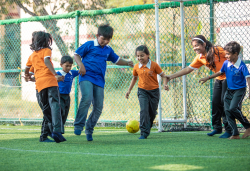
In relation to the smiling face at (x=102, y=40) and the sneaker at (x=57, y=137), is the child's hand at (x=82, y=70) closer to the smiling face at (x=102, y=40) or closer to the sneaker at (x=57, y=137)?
the smiling face at (x=102, y=40)

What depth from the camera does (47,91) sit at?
4832 mm

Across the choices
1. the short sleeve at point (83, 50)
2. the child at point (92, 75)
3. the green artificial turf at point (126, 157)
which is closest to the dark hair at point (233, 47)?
the green artificial turf at point (126, 157)

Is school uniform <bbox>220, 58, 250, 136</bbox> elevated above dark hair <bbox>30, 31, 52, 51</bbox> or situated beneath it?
situated beneath

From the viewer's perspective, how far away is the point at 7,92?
9602 mm

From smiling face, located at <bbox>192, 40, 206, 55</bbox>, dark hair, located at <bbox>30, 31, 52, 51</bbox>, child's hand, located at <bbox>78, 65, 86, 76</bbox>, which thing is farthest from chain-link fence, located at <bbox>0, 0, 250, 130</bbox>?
dark hair, located at <bbox>30, 31, 52, 51</bbox>

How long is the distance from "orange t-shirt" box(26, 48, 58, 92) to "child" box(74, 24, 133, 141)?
483 millimetres

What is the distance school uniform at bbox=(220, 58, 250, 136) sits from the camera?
509 cm

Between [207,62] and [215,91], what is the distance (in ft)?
1.66

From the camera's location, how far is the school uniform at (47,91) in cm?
476

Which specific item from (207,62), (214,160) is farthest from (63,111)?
(214,160)

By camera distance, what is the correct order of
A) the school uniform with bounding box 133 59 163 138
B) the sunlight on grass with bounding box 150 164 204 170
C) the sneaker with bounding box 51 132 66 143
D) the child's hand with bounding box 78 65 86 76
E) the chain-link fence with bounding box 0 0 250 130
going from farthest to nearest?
the chain-link fence with bounding box 0 0 250 130, the school uniform with bounding box 133 59 163 138, the child's hand with bounding box 78 65 86 76, the sneaker with bounding box 51 132 66 143, the sunlight on grass with bounding box 150 164 204 170

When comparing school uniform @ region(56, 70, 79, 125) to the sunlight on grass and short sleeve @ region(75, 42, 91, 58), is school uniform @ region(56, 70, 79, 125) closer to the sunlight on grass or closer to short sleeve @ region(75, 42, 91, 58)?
short sleeve @ region(75, 42, 91, 58)

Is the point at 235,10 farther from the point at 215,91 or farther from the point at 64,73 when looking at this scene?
the point at 64,73

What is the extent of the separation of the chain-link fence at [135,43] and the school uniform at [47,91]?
279 centimetres
